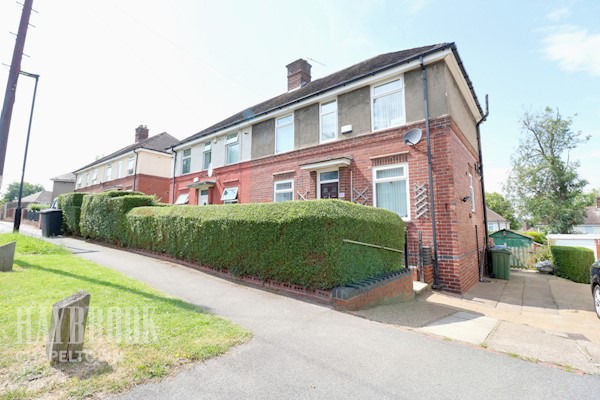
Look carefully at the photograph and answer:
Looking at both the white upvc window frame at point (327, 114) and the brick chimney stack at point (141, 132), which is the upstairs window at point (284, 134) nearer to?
the white upvc window frame at point (327, 114)

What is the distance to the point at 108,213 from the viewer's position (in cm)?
1143

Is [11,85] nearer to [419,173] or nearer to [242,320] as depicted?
[242,320]

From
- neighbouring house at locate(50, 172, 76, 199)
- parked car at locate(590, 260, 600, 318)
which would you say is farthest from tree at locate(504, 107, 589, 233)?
neighbouring house at locate(50, 172, 76, 199)

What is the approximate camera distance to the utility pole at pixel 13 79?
24.4ft

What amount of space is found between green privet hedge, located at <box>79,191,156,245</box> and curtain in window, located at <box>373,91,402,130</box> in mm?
9280

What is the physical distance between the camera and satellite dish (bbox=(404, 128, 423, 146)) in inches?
331

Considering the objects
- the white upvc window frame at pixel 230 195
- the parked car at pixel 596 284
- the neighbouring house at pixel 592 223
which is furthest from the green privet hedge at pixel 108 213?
the neighbouring house at pixel 592 223

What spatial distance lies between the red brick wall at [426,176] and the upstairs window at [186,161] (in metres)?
7.03

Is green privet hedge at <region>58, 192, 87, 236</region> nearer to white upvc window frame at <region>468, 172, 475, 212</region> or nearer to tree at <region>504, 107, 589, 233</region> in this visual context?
white upvc window frame at <region>468, 172, 475, 212</region>

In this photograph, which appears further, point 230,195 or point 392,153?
point 230,195

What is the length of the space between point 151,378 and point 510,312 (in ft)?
23.6

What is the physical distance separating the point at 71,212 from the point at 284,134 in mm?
10963

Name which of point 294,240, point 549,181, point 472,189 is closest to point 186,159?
point 294,240

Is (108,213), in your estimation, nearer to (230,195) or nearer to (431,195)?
(230,195)
